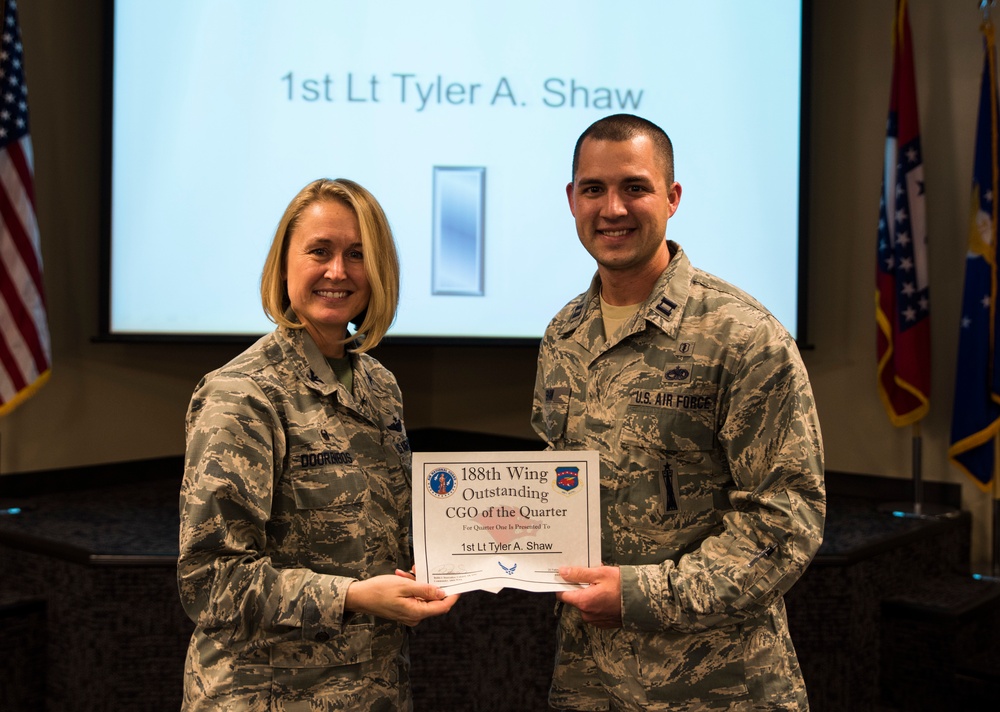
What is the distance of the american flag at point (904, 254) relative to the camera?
4062mm

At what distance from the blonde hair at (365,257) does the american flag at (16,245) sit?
8.37 ft

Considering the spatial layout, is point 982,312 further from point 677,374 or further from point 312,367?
point 312,367

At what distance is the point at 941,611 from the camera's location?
3354 mm

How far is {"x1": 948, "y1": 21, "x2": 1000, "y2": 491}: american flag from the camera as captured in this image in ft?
12.6

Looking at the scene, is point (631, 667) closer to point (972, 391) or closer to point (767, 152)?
point (972, 391)

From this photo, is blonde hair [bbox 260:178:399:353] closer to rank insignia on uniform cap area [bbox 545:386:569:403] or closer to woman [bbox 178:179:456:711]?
woman [bbox 178:179:456:711]

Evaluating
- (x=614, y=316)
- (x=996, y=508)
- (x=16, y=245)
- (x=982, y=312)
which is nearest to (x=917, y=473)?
(x=996, y=508)

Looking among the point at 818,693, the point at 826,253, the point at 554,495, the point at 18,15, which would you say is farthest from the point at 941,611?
the point at 18,15

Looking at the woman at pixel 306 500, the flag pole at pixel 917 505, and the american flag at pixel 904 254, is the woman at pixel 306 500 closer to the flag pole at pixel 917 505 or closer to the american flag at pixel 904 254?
the flag pole at pixel 917 505

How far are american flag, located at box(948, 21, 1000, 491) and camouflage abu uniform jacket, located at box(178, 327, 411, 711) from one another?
3041 millimetres

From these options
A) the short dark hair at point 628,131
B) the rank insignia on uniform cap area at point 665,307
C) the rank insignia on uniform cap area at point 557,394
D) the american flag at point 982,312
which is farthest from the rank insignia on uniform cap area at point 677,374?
the american flag at point 982,312

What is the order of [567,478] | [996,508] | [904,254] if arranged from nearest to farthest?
1. [567,478]
2. [996,508]
3. [904,254]

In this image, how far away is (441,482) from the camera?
1666 millimetres

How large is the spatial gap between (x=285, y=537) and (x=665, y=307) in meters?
0.83
